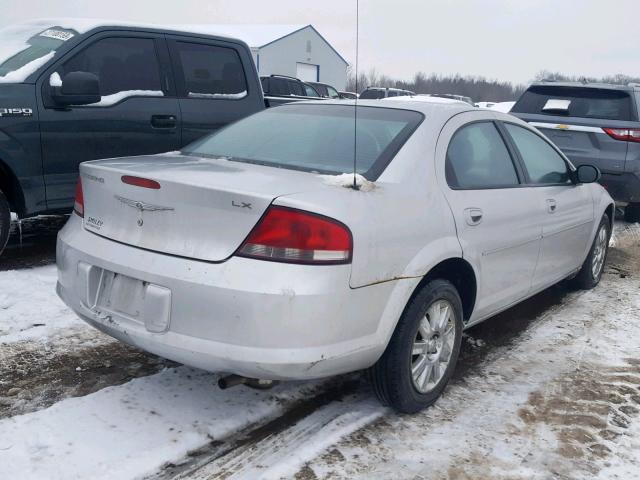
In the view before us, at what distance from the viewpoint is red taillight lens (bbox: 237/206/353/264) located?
8.34 ft

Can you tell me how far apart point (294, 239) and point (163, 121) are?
142 inches

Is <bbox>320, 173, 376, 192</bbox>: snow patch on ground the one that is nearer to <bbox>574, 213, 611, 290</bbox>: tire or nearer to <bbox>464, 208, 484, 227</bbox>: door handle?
<bbox>464, 208, 484, 227</bbox>: door handle

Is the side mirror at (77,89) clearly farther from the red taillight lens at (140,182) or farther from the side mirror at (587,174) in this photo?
the side mirror at (587,174)

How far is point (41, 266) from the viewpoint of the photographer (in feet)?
17.0

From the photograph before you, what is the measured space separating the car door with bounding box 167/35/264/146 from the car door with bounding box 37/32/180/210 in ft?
0.41

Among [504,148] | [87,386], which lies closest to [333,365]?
[87,386]

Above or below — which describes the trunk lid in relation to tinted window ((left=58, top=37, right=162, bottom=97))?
below

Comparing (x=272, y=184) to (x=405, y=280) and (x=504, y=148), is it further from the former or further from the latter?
(x=504, y=148)

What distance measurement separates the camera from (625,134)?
741 centimetres

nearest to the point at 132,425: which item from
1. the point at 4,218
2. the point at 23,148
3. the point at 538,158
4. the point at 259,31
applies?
the point at 4,218

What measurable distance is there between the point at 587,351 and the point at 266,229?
265 cm

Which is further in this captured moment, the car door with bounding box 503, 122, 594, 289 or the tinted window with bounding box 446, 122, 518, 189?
the car door with bounding box 503, 122, 594, 289

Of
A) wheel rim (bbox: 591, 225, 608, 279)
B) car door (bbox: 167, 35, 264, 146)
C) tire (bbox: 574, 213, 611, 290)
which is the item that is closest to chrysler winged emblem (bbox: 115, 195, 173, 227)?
car door (bbox: 167, 35, 264, 146)

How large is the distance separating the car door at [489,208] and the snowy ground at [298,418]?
53cm
